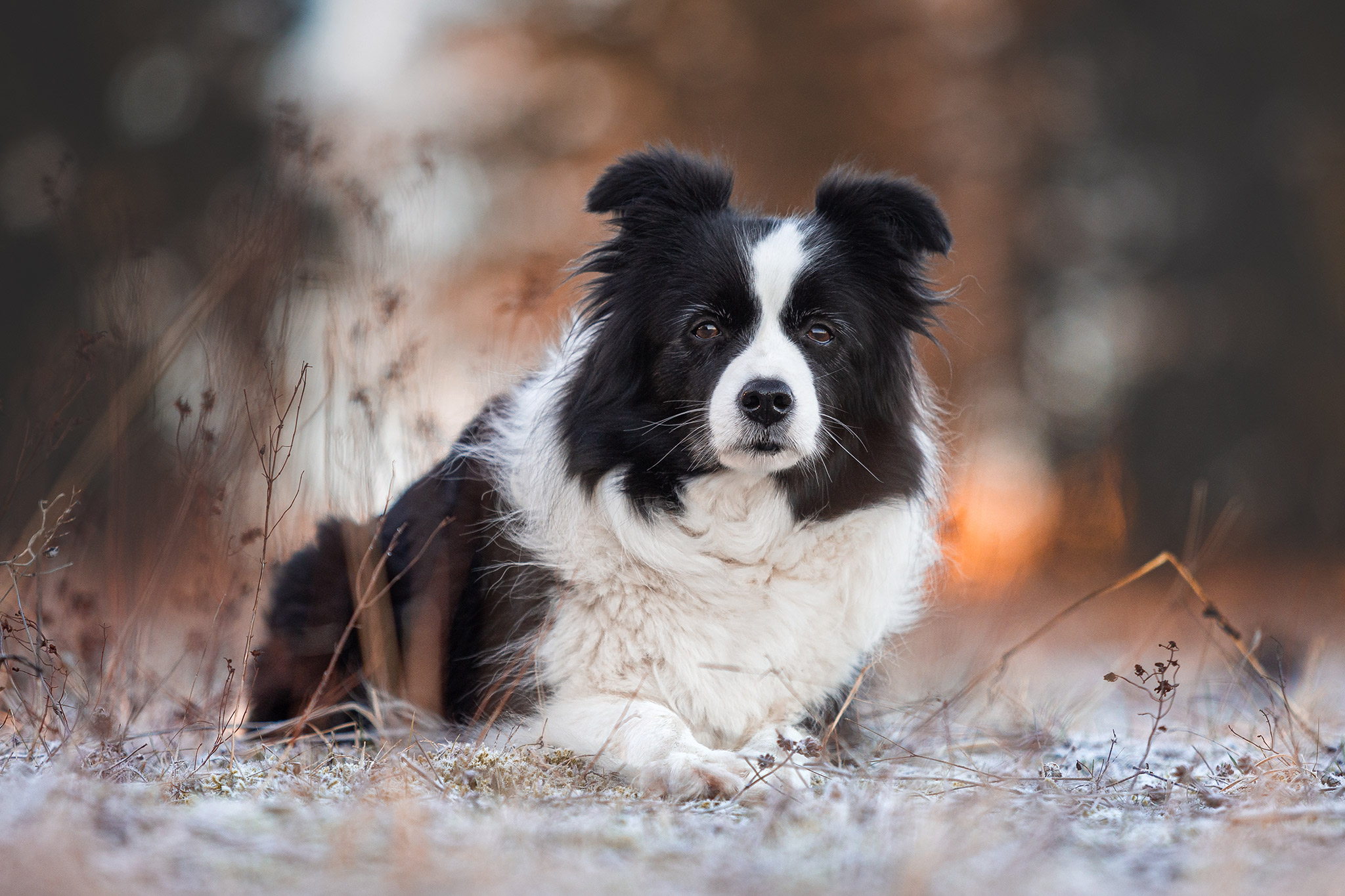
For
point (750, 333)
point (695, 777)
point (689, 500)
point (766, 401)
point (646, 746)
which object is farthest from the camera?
point (689, 500)

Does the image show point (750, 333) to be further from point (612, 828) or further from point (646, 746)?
point (612, 828)

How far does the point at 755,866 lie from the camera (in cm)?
197

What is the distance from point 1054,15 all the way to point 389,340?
1120 cm

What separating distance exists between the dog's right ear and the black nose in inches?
38.2

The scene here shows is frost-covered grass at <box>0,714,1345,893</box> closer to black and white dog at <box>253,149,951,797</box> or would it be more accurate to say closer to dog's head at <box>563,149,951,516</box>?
Result: black and white dog at <box>253,149,951,797</box>

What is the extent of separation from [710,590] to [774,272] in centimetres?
120

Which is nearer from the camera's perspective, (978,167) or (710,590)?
(710,590)

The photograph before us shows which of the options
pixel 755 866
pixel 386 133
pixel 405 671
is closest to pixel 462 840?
pixel 755 866

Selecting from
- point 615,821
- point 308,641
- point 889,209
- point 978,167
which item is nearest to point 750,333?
point 889,209

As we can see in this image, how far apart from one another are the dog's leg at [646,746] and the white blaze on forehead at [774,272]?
1.47 m

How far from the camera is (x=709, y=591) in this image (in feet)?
11.8

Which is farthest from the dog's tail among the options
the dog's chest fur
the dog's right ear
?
the dog's right ear

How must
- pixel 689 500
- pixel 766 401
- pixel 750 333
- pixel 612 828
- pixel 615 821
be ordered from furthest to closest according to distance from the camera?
pixel 689 500
pixel 750 333
pixel 766 401
pixel 615 821
pixel 612 828

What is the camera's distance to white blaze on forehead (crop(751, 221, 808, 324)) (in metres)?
3.54
